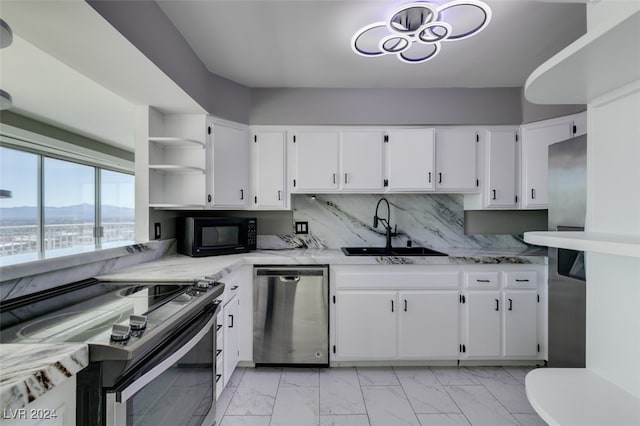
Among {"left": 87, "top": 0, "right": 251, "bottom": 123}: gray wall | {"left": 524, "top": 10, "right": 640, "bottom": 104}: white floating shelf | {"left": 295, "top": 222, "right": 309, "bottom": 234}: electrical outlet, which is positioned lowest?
{"left": 295, "top": 222, "right": 309, "bottom": 234}: electrical outlet

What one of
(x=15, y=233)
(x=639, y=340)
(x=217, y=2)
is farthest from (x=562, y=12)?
(x=15, y=233)

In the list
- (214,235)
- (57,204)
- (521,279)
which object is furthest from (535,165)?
(57,204)

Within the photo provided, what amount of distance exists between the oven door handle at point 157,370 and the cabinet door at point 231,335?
2.09 feet

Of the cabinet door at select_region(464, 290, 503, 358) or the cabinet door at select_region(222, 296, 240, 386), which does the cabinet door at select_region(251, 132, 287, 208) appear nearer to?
the cabinet door at select_region(222, 296, 240, 386)

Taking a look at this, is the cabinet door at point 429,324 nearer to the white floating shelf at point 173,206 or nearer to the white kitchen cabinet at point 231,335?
the white kitchen cabinet at point 231,335

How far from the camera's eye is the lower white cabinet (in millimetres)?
2221

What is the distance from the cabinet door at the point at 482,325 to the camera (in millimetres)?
2223

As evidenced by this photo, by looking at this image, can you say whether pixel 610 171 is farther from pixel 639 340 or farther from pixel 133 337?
pixel 133 337

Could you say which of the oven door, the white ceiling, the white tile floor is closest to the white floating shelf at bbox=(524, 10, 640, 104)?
the white ceiling

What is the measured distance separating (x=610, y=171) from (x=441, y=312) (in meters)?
1.74

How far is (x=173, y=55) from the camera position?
5.73 ft

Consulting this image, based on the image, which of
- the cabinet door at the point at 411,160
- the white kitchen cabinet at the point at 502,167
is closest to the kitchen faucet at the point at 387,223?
the cabinet door at the point at 411,160

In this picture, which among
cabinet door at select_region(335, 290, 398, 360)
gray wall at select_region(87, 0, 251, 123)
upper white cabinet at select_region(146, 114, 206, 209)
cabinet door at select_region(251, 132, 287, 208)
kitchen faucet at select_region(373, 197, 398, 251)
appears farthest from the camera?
kitchen faucet at select_region(373, 197, 398, 251)

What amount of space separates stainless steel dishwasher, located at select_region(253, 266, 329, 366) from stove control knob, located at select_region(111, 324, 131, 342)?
55.8 inches
